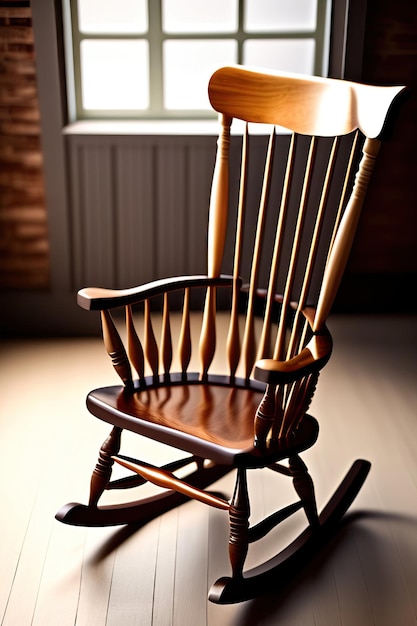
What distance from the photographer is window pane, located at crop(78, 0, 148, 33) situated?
10.9ft

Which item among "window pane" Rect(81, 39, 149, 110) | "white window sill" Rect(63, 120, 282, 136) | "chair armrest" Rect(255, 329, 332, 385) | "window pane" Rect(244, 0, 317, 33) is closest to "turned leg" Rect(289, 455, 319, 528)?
"chair armrest" Rect(255, 329, 332, 385)

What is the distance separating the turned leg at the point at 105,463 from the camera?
1.85 metres

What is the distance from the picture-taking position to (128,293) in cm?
188

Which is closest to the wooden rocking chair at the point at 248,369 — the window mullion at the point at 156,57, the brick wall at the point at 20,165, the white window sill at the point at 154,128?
the white window sill at the point at 154,128

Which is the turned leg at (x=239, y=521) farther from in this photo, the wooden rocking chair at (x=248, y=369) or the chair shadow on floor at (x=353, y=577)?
the chair shadow on floor at (x=353, y=577)

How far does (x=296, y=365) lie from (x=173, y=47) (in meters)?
2.28

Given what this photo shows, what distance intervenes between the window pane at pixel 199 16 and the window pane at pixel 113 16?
0.35 ft

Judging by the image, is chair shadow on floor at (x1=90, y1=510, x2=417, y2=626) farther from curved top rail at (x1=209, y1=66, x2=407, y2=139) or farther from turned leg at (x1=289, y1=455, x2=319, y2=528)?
curved top rail at (x1=209, y1=66, x2=407, y2=139)

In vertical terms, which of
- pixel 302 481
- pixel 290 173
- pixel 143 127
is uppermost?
pixel 290 173

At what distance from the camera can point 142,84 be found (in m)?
3.42

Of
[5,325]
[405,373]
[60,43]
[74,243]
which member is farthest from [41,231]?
[405,373]

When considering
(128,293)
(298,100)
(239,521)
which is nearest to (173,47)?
(298,100)

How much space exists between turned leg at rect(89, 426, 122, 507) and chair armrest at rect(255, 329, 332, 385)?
0.50 m

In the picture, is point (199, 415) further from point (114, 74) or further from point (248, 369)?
point (114, 74)
